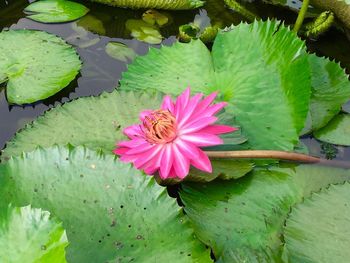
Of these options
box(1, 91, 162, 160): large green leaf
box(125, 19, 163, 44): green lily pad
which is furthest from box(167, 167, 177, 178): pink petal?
box(125, 19, 163, 44): green lily pad

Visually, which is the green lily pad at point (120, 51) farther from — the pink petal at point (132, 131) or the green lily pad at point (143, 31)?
the pink petal at point (132, 131)

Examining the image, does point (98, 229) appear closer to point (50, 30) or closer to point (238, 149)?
point (238, 149)

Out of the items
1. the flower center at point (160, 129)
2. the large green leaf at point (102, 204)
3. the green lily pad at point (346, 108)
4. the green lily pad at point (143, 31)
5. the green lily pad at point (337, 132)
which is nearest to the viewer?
the large green leaf at point (102, 204)

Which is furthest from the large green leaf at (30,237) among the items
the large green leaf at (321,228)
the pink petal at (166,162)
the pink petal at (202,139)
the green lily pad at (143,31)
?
the green lily pad at (143,31)

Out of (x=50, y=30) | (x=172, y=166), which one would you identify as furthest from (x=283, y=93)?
(x=50, y=30)

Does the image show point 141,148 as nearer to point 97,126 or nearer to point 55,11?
point 97,126

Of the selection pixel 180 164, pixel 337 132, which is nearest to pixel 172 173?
pixel 180 164
